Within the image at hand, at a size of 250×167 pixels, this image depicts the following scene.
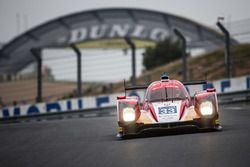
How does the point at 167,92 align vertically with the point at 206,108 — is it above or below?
above

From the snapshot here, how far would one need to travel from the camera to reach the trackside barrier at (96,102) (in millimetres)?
22969

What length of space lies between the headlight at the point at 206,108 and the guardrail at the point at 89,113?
383 inches

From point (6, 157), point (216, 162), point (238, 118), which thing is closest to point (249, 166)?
point (216, 162)

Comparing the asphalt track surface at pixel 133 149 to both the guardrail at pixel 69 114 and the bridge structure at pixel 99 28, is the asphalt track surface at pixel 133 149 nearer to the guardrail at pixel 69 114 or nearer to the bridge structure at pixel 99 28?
the guardrail at pixel 69 114

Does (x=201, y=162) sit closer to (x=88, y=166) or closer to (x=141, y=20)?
(x=88, y=166)

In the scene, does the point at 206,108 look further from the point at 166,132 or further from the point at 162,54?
the point at 162,54

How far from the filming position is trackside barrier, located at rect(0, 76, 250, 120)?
2297 centimetres

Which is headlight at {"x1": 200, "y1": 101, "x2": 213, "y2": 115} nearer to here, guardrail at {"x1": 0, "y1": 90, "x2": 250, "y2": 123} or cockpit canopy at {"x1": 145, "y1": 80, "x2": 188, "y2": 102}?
cockpit canopy at {"x1": 145, "y1": 80, "x2": 188, "y2": 102}

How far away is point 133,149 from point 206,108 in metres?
2.71

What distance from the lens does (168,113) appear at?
42.5ft

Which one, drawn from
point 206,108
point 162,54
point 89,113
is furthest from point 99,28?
point 206,108

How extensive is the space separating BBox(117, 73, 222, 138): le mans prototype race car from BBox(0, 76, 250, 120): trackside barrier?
363 inches

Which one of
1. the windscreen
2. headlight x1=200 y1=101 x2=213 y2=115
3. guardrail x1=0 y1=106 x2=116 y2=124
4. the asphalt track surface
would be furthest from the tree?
headlight x1=200 y1=101 x2=213 y2=115

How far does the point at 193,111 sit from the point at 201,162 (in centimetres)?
452
